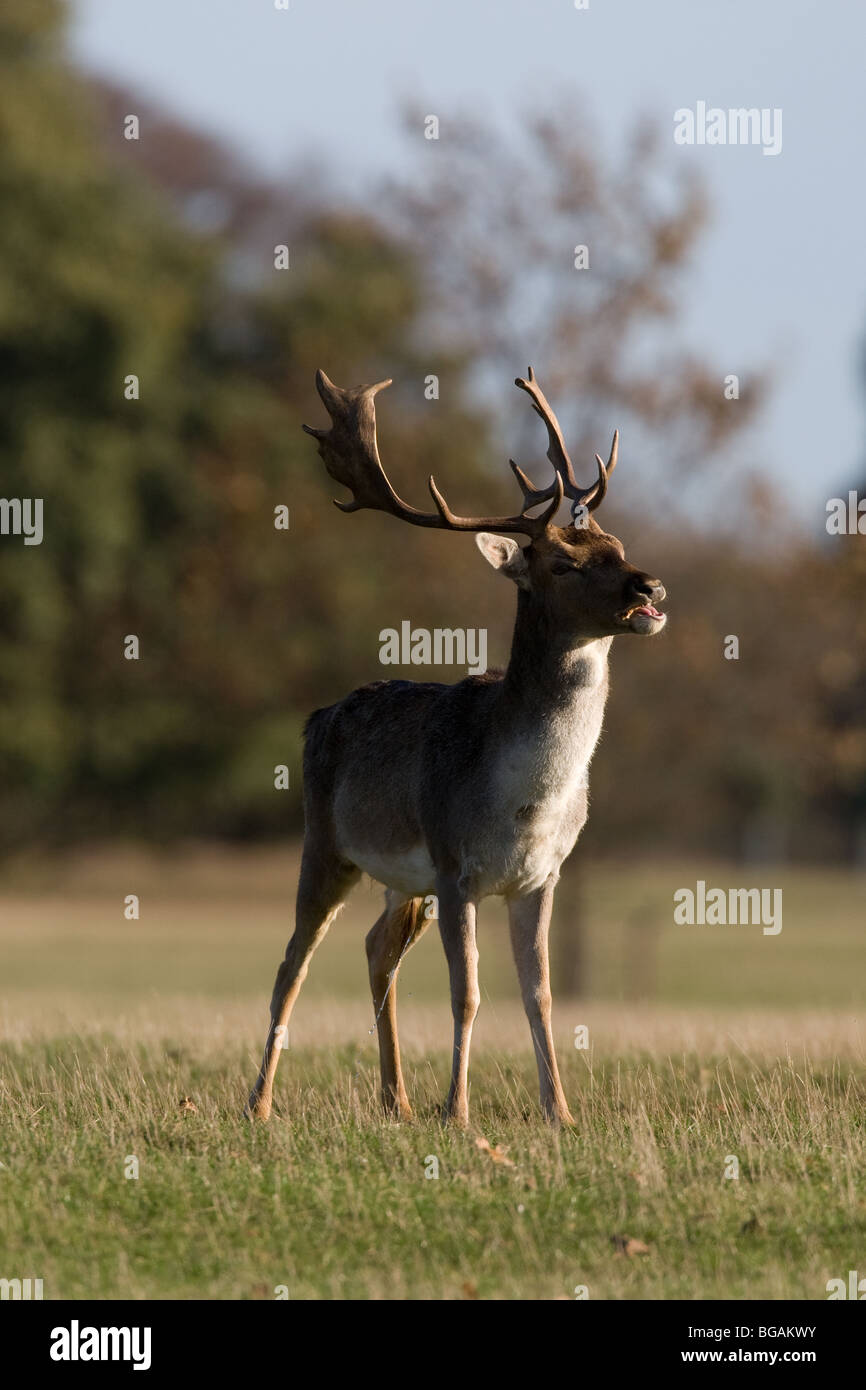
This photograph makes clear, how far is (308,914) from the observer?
1027cm

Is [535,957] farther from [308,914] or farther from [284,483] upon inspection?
[284,483]

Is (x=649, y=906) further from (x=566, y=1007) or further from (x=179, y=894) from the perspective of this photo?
(x=566, y=1007)

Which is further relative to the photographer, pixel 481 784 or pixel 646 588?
pixel 481 784

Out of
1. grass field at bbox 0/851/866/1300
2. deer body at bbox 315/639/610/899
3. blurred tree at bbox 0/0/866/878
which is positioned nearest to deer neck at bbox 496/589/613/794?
deer body at bbox 315/639/610/899

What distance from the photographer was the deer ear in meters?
9.13

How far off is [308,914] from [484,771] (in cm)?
159

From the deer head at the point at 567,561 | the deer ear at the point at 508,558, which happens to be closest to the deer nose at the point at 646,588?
the deer head at the point at 567,561

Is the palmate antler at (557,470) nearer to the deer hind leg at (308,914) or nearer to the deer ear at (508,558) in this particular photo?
the deer ear at (508,558)

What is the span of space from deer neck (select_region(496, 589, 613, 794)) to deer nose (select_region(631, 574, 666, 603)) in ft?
1.54

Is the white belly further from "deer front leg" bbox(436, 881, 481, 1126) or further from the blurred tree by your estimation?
the blurred tree

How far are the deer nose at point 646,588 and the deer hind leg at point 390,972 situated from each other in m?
2.50

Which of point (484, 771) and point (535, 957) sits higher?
point (484, 771)

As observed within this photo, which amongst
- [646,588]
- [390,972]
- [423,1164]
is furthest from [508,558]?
[423,1164]
